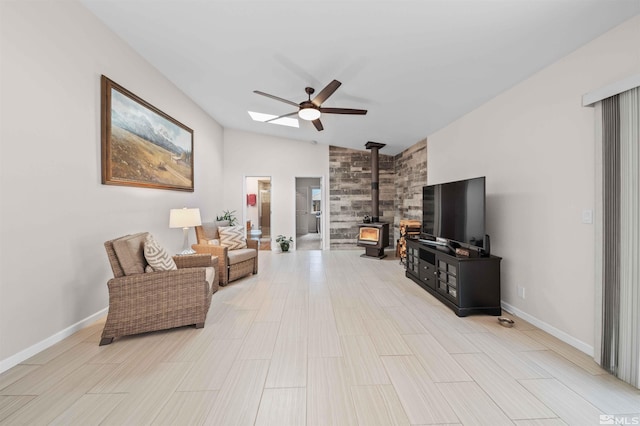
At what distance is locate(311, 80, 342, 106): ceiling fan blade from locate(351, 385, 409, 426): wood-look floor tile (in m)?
2.74

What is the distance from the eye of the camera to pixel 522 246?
8.89ft

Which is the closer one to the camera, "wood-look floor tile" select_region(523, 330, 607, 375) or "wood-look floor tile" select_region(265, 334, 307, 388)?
"wood-look floor tile" select_region(265, 334, 307, 388)

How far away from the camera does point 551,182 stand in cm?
238

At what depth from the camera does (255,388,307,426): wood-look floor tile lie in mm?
1410

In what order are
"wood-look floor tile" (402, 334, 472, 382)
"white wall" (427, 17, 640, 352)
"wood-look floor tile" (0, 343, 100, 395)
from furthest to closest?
"white wall" (427, 17, 640, 352) < "wood-look floor tile" (402, 334, 472, 382) < "wood-look floor tile" (0, 343, 100, 395)

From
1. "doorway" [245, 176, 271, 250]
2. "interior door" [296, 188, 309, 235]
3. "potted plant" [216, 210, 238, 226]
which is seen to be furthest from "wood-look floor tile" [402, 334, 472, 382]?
"interior door" [296, 188, 309, 235]

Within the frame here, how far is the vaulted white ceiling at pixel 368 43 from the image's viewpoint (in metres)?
1.89

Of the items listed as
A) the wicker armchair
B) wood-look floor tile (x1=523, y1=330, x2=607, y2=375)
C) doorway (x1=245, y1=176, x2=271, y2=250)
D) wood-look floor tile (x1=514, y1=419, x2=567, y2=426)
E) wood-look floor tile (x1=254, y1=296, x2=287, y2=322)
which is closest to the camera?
wood-look floor tile (x1=514, y1=419, x2=567, y2=426)

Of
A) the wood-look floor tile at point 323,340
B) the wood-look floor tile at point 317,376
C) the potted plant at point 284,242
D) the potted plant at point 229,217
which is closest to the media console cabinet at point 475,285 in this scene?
the wood-look floor tile at point 317,376

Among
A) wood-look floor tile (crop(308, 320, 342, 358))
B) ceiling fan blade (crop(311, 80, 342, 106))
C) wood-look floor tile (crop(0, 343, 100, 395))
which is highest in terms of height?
ceiling fan blade (crop(311, 80, 342, 106))

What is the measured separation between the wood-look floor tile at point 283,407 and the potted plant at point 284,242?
4.92 metres

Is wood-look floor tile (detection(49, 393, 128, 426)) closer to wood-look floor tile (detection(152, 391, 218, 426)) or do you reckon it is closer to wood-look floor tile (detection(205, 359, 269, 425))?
wood-look floor tile (detection(152, 391, 218, 426))

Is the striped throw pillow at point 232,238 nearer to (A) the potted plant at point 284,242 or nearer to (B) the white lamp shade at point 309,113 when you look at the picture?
(A) the potted plant at point 284,242

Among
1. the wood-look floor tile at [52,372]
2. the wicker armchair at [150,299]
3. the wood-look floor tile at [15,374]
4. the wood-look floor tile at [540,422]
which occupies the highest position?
the wicker armchair at [150,299]
